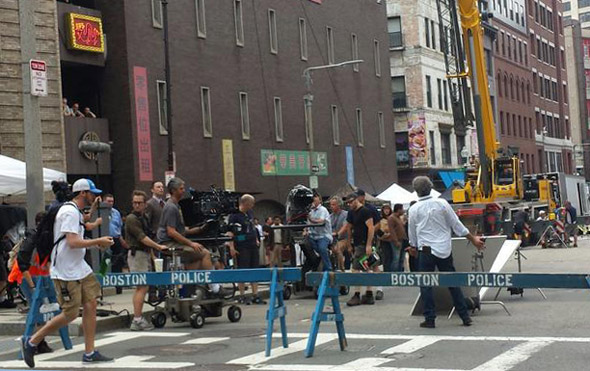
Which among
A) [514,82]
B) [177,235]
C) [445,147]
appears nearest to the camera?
[177,235]

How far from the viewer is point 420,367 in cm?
976

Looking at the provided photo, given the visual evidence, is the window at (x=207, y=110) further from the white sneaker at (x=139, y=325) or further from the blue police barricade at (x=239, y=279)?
the blue police barricade at (x=239, y=279)

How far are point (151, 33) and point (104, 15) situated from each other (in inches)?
70.4

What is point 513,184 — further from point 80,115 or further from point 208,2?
point 80,115

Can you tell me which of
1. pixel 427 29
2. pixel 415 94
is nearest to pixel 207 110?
pixel 415 94

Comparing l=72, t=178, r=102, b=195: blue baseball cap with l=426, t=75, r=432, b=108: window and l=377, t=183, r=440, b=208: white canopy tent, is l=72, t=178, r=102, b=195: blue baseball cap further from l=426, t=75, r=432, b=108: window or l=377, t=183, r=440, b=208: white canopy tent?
l=426, t=75, r=432, b=108: window

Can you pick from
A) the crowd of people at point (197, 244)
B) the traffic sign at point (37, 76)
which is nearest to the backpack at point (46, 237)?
the crowd of people at point (197, 244)

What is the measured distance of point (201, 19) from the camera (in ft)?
115

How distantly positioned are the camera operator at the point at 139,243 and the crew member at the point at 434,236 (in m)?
3.52

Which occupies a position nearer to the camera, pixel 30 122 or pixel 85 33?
pixel 30 122

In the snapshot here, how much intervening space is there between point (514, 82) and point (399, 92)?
19716 millimetres

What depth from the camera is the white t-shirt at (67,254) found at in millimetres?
10398

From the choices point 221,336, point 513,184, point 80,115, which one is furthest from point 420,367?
point 513,184

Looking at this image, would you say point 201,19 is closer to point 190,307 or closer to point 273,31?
point 273,31
